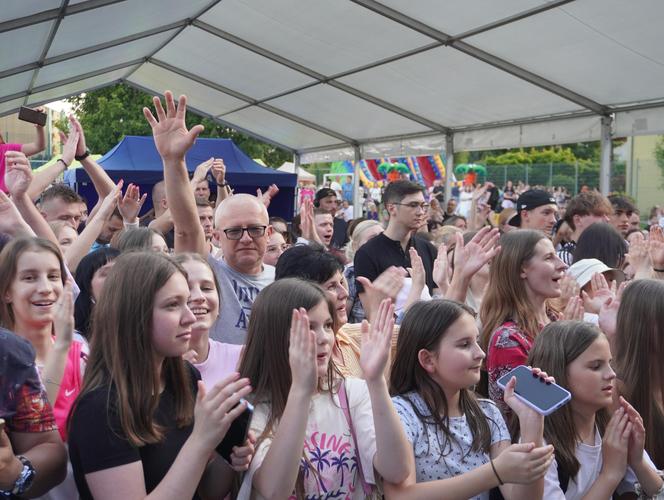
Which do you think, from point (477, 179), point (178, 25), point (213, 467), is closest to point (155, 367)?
point (213, 467)

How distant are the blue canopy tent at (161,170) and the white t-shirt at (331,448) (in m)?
7.29

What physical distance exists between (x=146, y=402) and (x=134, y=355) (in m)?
0.14

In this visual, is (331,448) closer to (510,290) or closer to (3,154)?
(510,290)

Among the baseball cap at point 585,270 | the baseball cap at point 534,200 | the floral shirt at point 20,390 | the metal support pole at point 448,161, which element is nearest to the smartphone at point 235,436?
the floral shirt at point 20,390

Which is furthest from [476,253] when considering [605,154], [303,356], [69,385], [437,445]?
[605,154]

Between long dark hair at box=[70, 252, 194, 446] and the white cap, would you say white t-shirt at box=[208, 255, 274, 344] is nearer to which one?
long dark hair at box=[70, 252, 194, 446]

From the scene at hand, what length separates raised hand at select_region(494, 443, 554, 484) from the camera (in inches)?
93.2

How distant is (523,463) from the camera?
237cm

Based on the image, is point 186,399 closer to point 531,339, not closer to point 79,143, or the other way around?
point 531,339

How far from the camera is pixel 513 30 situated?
28.5 feet

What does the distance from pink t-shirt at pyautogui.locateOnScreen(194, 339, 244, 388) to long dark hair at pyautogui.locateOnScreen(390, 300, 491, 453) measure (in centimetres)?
63

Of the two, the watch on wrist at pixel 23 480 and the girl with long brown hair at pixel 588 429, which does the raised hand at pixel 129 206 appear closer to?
the girl with long brown hair at pixel 588 429

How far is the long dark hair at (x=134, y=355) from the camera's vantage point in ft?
6.70

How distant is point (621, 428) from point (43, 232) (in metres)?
2.87
